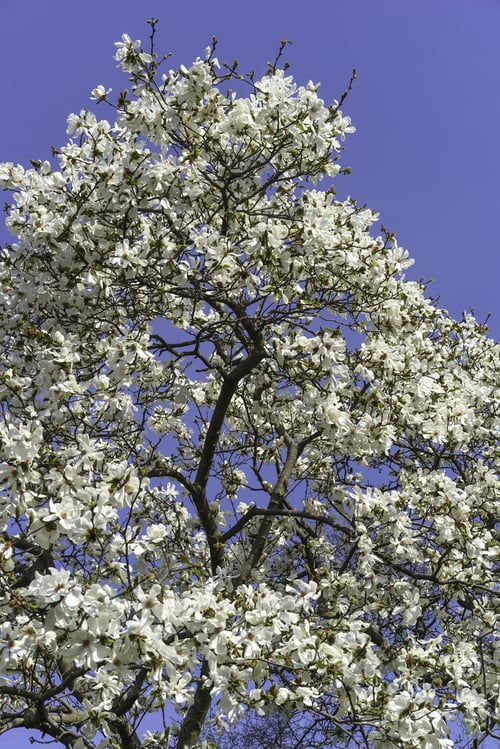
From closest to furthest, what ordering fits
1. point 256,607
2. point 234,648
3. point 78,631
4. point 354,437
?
point 78,631
point 234,648
point 256,607
point 354,437

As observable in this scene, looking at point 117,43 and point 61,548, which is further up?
point 117,43

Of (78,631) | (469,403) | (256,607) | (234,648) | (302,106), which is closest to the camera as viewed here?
(78,631)

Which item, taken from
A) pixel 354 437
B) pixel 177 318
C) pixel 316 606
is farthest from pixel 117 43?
pixel 316 606

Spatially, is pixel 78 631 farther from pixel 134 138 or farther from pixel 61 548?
pixel 134 138

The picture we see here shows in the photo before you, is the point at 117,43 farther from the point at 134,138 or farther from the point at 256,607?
the point at 256,607

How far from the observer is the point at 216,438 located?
7676 mm

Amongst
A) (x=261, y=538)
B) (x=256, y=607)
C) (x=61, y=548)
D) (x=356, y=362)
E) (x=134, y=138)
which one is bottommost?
(x=256, y=607)

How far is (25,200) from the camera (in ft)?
21.7

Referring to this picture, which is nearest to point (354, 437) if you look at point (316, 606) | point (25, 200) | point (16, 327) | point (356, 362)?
point (356, 362)

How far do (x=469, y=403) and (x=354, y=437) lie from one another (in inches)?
103

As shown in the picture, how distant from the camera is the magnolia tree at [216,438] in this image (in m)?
4.49

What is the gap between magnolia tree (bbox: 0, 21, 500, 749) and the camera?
4492 mm

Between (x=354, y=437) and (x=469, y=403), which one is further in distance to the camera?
(x=469, y=403)

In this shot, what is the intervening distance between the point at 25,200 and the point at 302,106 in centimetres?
252
